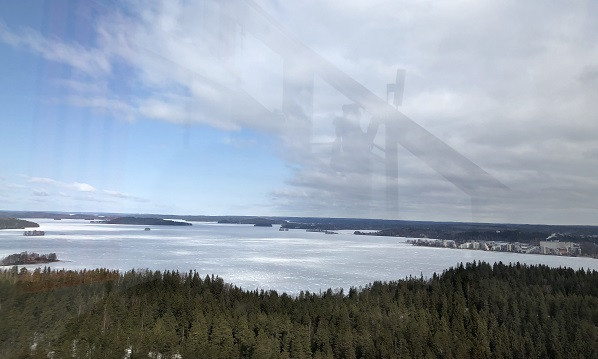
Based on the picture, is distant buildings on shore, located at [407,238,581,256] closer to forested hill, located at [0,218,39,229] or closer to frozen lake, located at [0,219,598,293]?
Answer: frozen lake, located at [0,219,598,293]

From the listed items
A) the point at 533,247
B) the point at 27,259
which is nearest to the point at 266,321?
the point at 27,259

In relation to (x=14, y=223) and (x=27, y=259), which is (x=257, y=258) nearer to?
(x=27, y=259)

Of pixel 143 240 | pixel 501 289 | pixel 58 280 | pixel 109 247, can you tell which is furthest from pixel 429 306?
pixel 143 240

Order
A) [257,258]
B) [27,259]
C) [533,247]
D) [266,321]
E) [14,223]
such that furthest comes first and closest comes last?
[257,258]
[533,247]
[27,259]
[14,223]
[266,321]

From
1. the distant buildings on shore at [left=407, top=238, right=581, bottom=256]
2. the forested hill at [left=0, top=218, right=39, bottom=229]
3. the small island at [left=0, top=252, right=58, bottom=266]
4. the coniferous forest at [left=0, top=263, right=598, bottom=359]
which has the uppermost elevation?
the forested hill at [left=0, top=218, right=39, bottom=229]

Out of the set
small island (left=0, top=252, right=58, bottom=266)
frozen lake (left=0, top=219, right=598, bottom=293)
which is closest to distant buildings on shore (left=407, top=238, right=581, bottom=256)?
frozen lake (left=0, top=219, right=598, bottom=293)

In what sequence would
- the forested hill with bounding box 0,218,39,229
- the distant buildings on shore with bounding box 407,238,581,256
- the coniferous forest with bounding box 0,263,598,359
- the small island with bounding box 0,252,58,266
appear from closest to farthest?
the coniferous forest with bounding box 0,263,598,359 < the forested hill with bounding box 0,218,39,229 < the small island with bounding box 0,252,58,266 < the distant buildings on shore with bounding box 407,238,581,256
